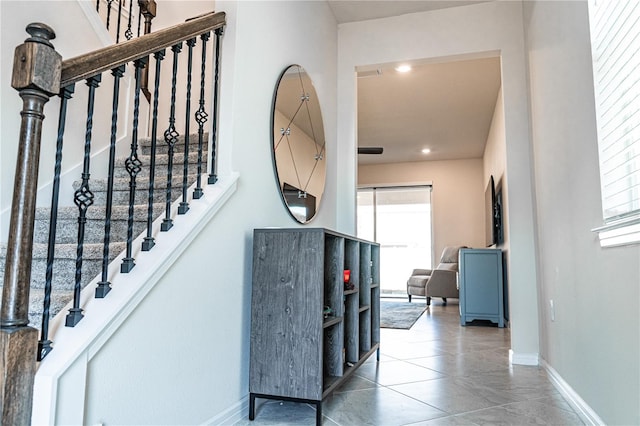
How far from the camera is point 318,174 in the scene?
3.26 metres

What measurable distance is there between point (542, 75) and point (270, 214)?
79.8 inches

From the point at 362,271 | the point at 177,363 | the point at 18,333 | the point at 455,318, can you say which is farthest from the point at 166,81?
the point at 455,318

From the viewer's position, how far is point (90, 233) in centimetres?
205

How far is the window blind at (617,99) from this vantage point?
1.45 m

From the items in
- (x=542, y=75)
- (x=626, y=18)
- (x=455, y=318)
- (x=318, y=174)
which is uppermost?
(x=542, y=75)

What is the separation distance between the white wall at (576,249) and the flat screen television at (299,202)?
1.58 m

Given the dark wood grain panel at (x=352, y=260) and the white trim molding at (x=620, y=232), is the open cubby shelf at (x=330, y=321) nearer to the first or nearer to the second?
the dark wood grain panel at (x=352, y=260)

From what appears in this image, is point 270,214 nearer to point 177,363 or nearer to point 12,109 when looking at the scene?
point 177,363

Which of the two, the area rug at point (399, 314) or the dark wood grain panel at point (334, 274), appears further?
the area rug at point (399, 314)

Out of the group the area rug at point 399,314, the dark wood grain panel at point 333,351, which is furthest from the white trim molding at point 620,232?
the area rug at point 399,314

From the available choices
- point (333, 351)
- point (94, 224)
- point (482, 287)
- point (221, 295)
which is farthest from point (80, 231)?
point (482, 287)

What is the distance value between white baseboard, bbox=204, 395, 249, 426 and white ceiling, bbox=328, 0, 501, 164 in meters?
3.02

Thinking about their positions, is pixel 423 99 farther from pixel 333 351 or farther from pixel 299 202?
pixel 333 351

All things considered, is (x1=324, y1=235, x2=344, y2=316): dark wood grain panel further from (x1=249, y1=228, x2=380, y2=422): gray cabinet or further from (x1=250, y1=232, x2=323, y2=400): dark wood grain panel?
(x1=250, y1=232, x2=323, y2=400): dark wood grain panel
